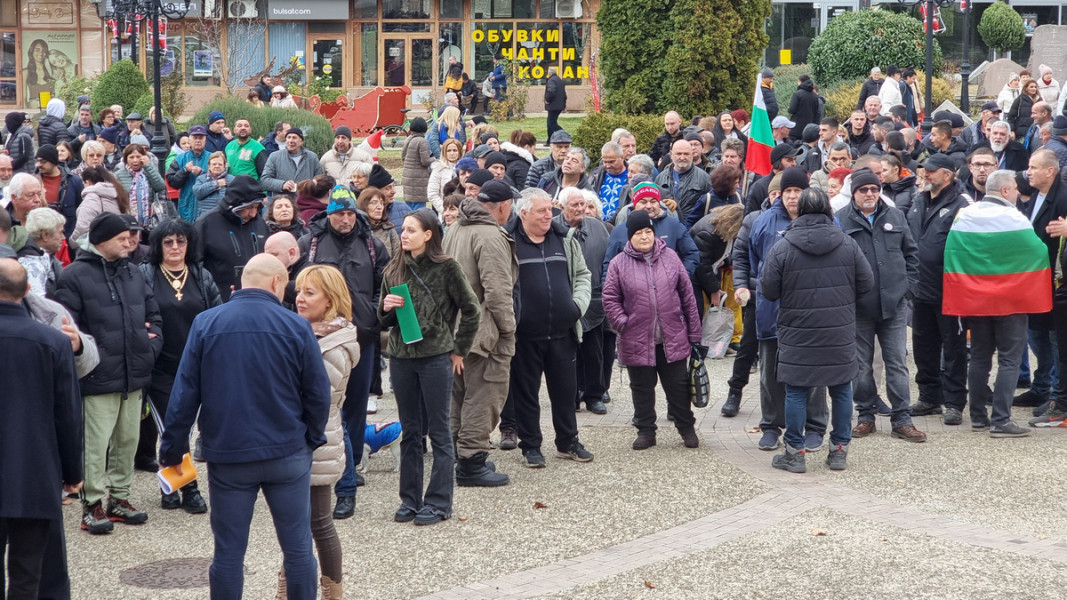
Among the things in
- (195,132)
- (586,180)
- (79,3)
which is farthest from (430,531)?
(79,3)

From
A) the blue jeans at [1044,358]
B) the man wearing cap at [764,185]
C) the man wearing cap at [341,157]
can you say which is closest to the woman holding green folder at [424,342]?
the man wearing cap at [764,185]

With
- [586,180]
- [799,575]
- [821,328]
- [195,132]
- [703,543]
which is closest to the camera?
[799,575]

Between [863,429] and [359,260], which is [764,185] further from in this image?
[359,260]

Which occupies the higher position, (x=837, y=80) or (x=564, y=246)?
(x=837, y=80)

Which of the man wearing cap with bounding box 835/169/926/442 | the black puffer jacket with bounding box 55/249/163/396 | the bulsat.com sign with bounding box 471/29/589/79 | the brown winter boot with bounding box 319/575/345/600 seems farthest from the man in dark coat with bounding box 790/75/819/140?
the bulsat.com sign with bounding box 471/29/589/79

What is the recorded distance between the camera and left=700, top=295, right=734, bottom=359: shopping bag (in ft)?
35.6

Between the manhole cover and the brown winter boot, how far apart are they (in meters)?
0.83

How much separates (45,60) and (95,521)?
116 feet

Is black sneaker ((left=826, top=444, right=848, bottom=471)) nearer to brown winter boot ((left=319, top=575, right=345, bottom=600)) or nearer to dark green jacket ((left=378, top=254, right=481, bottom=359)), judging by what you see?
dark green jacket ((left=378, top=254, right=481, bottom=359))

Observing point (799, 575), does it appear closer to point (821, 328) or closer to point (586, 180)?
point (821, 328)

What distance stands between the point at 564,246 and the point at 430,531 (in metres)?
2.48

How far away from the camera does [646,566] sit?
6664 millimetres

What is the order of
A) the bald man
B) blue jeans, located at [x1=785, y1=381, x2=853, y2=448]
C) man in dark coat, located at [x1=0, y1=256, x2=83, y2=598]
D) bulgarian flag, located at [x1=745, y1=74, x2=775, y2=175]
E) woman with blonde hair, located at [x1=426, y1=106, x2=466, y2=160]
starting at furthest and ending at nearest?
1. woman with blonde hair, located at [x1=426, y1=106, x2=466, y2=160]
2. bulgarian flag, located at [x1=745, y1=74, x2=775, y2=175]
3. blue jeans, located at [x1=785, y1=381, x2=853, y2=448]
4. man in dark coat, located at [x1=0, y1=256, x2=83, y2=598]
5. the bald man

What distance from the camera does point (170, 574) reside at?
6.60 metres
